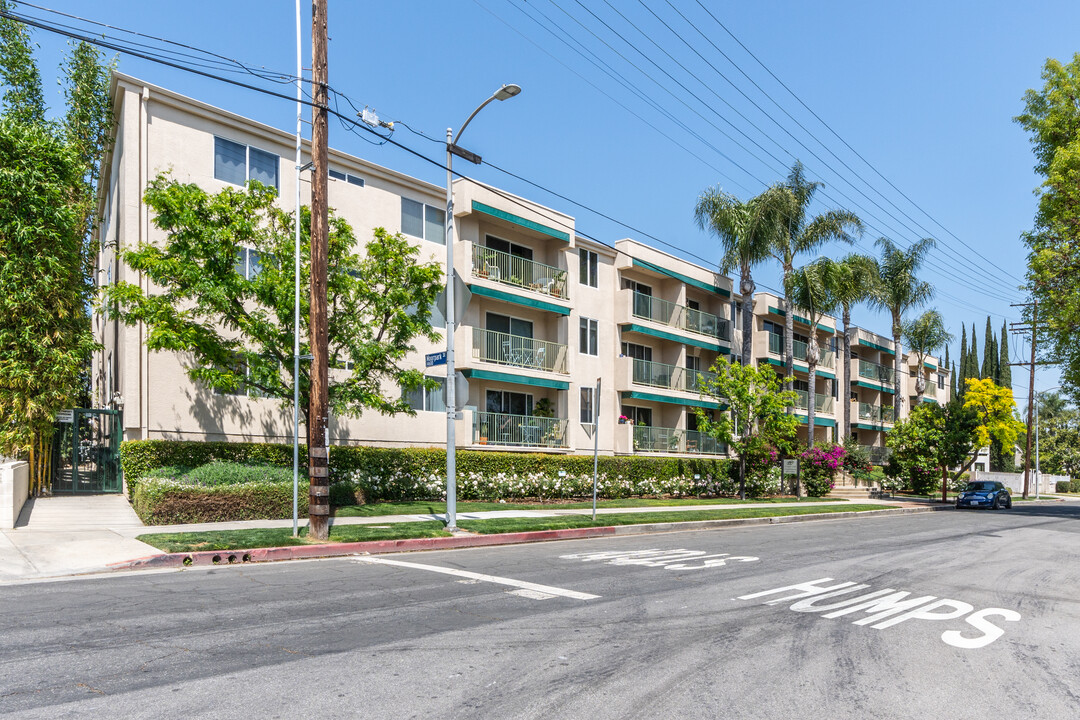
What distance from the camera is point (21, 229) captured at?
18797 millimetres

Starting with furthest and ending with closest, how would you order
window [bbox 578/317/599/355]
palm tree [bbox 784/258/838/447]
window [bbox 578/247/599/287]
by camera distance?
palm tree [bbox 784/258/838/447] → window [bbox 578/247/599/287] → window [bbox 578/317/599/355]

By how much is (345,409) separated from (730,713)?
48.1 feet

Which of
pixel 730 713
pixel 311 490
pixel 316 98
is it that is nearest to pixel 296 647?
pixel 730 713

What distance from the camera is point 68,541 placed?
1248cm

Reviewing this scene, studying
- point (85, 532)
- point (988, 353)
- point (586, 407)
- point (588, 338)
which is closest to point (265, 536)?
point (85, 532)

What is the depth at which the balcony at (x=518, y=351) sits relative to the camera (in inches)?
1064

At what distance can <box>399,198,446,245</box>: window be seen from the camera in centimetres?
2505

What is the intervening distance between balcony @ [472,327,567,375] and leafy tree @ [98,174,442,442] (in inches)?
283

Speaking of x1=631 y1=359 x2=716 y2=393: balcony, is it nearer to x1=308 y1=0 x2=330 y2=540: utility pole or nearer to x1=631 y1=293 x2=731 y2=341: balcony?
x1=631 y1=293 x2=731 y2=341: balcony

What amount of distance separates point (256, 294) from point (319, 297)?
3911 millimetres

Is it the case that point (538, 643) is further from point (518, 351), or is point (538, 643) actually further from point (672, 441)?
point (672, 441)

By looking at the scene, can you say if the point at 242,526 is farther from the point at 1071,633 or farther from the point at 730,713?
the point at 1071,633

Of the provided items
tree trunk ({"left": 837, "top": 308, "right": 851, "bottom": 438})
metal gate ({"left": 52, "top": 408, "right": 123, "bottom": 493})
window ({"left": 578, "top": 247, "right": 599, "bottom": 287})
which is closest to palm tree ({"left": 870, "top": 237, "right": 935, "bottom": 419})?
tree trunk ({"left": 837, "top": 308, "right": 851, "bottom": 438})

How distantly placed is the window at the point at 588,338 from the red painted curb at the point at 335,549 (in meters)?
15.3
